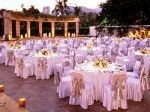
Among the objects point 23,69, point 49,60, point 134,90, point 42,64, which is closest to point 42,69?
point 42,64

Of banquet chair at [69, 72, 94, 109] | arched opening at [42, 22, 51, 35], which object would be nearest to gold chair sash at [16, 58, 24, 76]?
banquet chair at [69, 72, 94, 109]

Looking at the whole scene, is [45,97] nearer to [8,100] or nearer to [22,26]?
[8,100]

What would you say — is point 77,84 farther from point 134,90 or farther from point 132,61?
point 132,61

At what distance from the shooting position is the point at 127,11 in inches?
1265

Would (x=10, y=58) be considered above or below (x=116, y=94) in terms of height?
above

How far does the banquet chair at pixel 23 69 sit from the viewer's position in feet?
30.0

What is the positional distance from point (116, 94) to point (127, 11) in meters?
27.4

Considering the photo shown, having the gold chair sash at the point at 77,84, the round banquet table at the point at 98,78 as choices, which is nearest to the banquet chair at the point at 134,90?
the round banquet table at the point at 98,78

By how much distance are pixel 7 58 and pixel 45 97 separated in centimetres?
563

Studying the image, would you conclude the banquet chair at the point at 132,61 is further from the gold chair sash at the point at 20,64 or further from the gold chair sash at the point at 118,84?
the gold chair sash at the point at 118,84

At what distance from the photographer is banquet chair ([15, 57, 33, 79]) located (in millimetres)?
9136

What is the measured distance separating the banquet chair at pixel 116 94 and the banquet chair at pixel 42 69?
11.2 feet

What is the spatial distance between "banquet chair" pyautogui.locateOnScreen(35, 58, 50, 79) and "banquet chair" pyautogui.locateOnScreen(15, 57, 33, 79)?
383 mm

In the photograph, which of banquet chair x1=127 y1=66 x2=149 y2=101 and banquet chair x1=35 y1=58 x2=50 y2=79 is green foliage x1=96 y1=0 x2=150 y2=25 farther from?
banquet chair x1=127 y1=66 x2=149 y2=101
